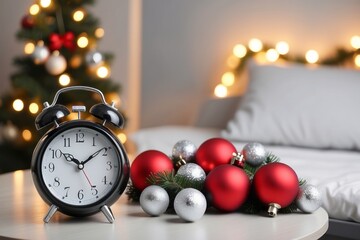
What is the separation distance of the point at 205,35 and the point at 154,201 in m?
2.12

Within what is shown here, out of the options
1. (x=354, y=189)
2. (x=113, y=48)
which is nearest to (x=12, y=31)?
(x=113, y=48)

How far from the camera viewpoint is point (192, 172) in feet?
4.71

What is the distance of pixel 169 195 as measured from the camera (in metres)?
1.40

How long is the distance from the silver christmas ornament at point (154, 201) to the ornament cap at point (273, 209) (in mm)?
216

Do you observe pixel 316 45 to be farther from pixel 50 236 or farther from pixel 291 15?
pixel 50 236

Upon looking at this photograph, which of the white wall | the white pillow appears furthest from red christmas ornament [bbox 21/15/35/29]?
the white pillow

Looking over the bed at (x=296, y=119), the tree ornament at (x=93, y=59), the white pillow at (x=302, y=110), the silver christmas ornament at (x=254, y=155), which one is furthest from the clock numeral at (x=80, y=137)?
the tree ornament at (x=93, y=59)

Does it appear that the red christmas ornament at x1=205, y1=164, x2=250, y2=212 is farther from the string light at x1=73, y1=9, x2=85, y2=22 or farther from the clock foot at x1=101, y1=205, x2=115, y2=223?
the string light at x1=73, y1=9, x2=85, y2=22

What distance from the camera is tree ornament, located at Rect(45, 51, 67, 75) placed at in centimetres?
313

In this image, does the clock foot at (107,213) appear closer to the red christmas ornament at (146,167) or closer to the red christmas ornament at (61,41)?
the red christmas ornament at (146,167)

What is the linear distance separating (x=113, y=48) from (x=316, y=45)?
120 cm

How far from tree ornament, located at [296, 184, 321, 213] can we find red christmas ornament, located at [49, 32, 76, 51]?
202 centimetres

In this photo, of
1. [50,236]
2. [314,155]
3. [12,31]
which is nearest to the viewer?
[50,236]

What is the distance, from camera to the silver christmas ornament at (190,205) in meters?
1.30
